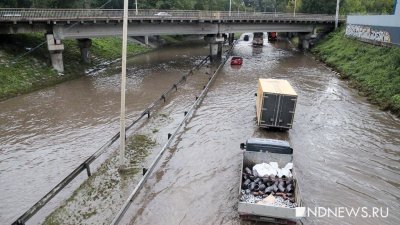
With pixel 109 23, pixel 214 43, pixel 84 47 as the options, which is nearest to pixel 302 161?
pixel 109 23

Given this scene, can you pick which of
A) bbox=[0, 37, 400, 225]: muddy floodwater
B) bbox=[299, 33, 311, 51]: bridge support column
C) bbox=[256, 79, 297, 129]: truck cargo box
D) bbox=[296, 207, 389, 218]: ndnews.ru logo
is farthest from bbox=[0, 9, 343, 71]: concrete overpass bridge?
bbox=[296, 207, 389, 218]: ndnews.ru logo

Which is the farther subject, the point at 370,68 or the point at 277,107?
the point at 370,68

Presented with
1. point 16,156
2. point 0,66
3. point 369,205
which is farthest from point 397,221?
point 0,66

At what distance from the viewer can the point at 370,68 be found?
3666cm

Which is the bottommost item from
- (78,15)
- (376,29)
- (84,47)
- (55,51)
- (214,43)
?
(55,51)

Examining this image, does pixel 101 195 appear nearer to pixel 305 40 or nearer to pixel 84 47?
pixel 84 47

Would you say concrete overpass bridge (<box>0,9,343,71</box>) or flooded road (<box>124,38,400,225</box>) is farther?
concrete overpass bridge (<box>0,9,343,71</box>)

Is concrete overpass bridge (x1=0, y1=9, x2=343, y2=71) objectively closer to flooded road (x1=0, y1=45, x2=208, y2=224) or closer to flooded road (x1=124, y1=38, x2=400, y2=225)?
flooded road (x1=0, y1=45, x2=208, y2=224)

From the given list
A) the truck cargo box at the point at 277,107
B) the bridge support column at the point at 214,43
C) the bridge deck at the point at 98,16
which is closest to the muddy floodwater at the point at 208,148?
the truck cargo box at the point at 277,107

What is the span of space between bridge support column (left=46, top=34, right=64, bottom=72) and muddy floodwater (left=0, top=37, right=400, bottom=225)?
11.3 ft

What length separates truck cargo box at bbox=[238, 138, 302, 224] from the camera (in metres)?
12.1

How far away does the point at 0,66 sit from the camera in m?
32.6

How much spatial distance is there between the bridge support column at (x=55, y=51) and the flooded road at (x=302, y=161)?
1709cm

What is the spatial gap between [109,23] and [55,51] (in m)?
7.27
